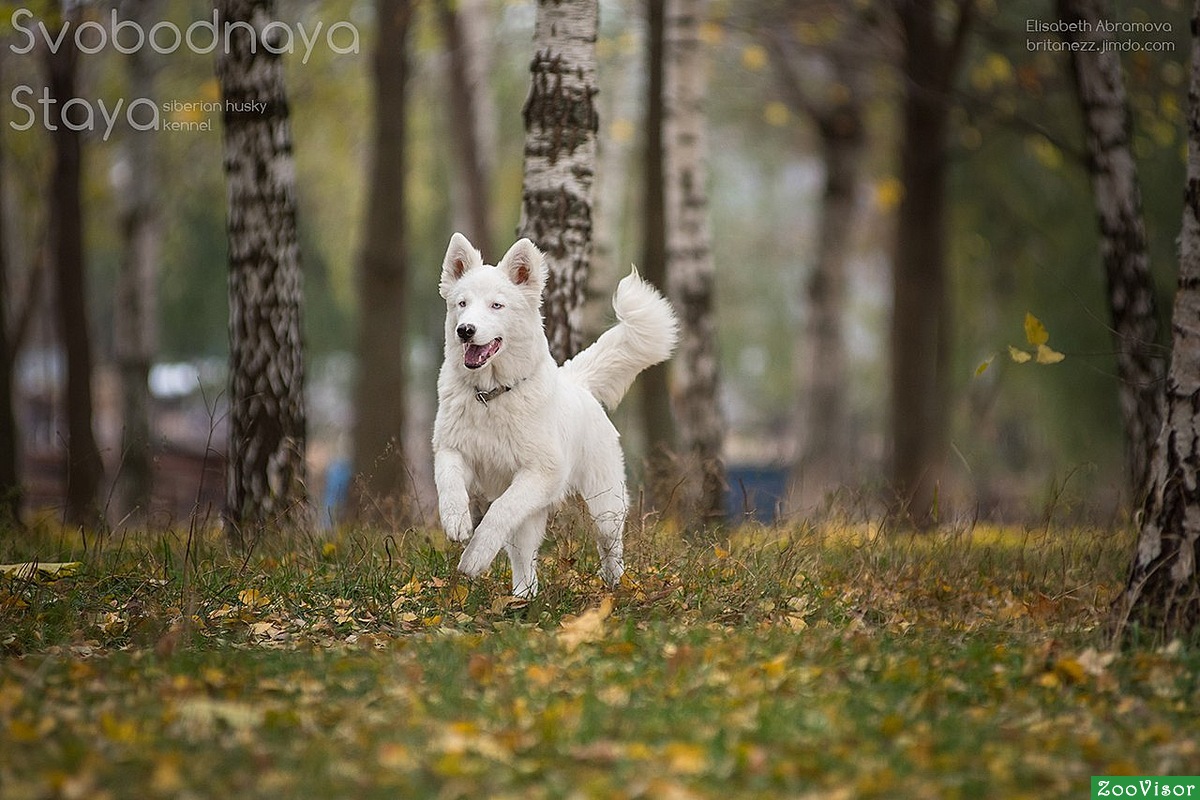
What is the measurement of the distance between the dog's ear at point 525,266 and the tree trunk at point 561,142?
156 centimetres

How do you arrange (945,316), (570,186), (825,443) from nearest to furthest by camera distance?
(570,186) → (945,316) → (825,443)

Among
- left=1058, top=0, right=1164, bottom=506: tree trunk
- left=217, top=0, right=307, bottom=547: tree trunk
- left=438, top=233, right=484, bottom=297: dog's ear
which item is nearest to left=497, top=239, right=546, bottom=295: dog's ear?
left=438, top=233, right=484, bottom=297: dog's ear

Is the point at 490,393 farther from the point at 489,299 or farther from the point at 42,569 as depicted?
the point at 42,569

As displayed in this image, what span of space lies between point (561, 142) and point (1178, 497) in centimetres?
418

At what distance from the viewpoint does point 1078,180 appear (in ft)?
52.7

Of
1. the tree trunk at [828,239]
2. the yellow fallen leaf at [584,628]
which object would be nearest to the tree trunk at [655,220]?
the tree trunk at [828,239]

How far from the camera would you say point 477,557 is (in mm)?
5734

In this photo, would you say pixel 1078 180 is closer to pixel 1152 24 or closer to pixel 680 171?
pixel 1152 24

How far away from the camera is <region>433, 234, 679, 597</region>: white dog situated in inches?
231

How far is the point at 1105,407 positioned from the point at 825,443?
169 inches

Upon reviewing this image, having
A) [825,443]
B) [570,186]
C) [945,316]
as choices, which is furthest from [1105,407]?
[570,186]

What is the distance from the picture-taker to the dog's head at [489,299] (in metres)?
5.96

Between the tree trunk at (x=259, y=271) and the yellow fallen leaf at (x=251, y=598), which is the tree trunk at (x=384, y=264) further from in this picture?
the yellow fallen leaf at (x=251, y=598)

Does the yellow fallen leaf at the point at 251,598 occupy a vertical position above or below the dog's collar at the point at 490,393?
below
